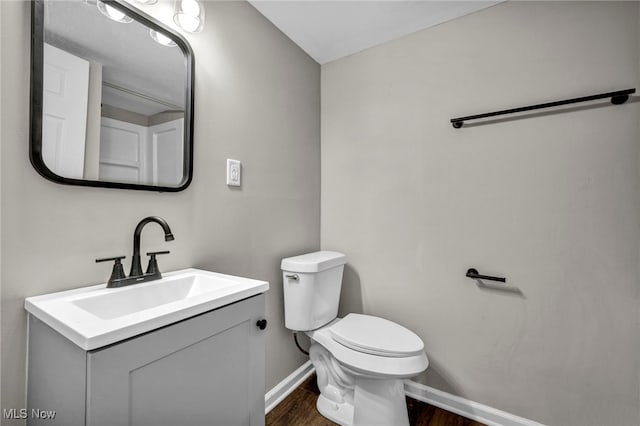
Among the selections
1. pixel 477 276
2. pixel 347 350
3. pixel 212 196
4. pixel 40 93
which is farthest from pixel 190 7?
pixel 477 276

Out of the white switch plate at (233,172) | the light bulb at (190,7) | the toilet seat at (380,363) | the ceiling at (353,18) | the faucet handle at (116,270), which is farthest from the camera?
the ceiling at (353,18)

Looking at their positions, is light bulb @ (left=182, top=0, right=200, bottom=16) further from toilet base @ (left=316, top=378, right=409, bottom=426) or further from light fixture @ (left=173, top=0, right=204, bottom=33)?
toilet base @ (left=316, top=378, right=409, bottom=426)

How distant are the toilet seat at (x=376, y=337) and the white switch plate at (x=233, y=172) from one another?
0.89 metres

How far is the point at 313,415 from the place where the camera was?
4.81 ft

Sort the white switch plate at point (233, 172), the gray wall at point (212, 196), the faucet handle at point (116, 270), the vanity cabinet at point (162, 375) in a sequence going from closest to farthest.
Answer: the vanity cabinet at point (162, 375)
the gray wall at point (212, 196)
the faucet handle at point (116, 270)
the white switch plate at point (233, 172)

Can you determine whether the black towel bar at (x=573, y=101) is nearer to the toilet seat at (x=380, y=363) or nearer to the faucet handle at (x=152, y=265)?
the toilet seat at (x=380, y=363)

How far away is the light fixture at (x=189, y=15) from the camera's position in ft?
3.48

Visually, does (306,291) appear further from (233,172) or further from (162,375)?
(162,375)

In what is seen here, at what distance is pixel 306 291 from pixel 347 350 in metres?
0.35

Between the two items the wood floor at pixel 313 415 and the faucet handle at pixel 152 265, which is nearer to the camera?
the faucet handle at pixel 152 265

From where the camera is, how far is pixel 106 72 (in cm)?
93

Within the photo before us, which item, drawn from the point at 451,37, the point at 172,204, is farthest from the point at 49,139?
the point at 451,37

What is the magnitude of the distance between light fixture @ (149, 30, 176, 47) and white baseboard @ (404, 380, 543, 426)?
6.75ft

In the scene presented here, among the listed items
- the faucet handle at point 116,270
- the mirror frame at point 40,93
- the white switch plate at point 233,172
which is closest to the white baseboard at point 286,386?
the faucet handle at point 116,270
